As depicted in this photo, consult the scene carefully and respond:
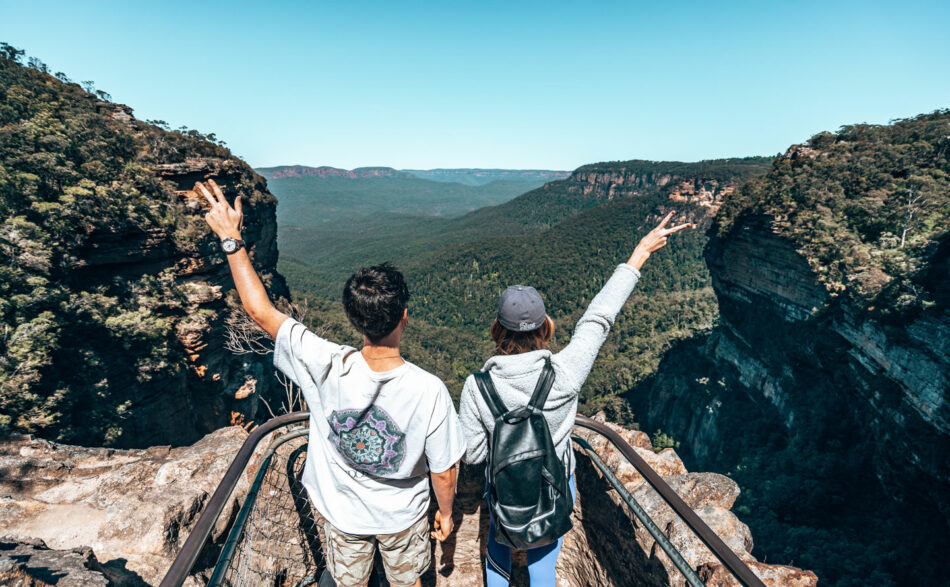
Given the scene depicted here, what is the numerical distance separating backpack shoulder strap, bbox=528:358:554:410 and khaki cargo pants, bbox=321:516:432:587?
3.24 ft

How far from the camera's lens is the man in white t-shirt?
5.98 feet

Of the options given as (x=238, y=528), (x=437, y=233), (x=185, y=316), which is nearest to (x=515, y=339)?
(x=238, y=528)

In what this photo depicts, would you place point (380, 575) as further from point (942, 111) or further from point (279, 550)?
point (942, 111)

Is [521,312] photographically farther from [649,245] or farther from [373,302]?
[649,245]

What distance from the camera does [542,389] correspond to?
6.50 feet

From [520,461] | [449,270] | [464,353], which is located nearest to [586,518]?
[520,461]

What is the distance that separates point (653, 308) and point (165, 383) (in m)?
63.7

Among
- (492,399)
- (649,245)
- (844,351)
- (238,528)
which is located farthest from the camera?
(844,351)

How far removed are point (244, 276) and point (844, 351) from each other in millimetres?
27138

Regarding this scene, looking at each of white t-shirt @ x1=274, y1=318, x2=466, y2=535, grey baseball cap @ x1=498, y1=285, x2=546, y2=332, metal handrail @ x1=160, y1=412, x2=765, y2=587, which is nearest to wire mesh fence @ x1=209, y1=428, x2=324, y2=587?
metal handrail @ x1=160, y1=412, x2=765, y2=587

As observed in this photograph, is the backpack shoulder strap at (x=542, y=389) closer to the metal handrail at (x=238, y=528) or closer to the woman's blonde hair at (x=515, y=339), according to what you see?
the woman's blonde hair at (x=515, y=339)

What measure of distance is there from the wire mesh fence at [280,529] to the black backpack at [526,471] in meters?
1.83

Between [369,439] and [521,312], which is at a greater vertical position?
[521,312]

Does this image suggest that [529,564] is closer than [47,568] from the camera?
No
